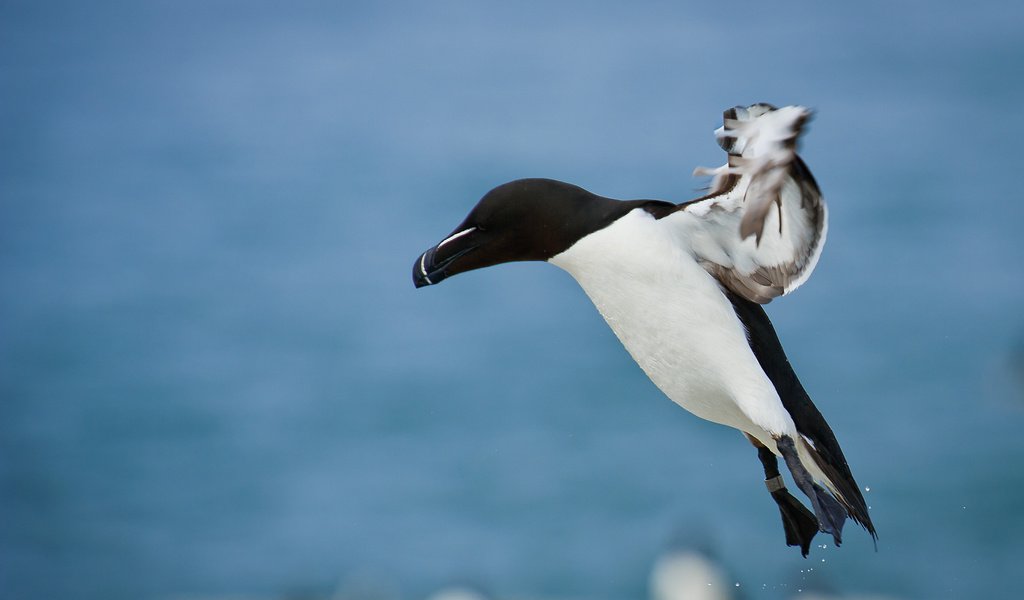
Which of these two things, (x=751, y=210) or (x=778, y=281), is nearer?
(x=751, y=210)

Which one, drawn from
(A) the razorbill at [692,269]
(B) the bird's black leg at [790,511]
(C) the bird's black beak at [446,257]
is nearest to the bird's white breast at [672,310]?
(A) the razorbill at [692,269]

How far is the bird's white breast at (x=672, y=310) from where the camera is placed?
195cm

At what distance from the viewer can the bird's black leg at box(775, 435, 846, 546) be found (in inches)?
76.0

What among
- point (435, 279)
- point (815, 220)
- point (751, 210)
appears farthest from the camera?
point (435, 279)

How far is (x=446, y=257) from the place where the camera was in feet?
6.70

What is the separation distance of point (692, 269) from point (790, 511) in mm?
519

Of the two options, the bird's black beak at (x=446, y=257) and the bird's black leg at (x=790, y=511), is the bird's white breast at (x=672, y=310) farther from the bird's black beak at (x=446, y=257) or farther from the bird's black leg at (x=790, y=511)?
the bird's black leg at (x=790, y=511)

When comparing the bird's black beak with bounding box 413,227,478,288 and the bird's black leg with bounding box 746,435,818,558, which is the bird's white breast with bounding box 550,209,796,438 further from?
the bird's black leg with bounding box 746,435,818,558

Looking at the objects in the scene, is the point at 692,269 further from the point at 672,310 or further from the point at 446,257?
the point at 446,257

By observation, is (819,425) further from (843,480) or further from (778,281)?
(778,281)

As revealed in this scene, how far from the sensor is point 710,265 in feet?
6.70

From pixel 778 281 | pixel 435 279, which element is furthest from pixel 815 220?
pixel 435 279

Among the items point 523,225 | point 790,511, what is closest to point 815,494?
point 790,511

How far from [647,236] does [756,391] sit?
0.93 feet
